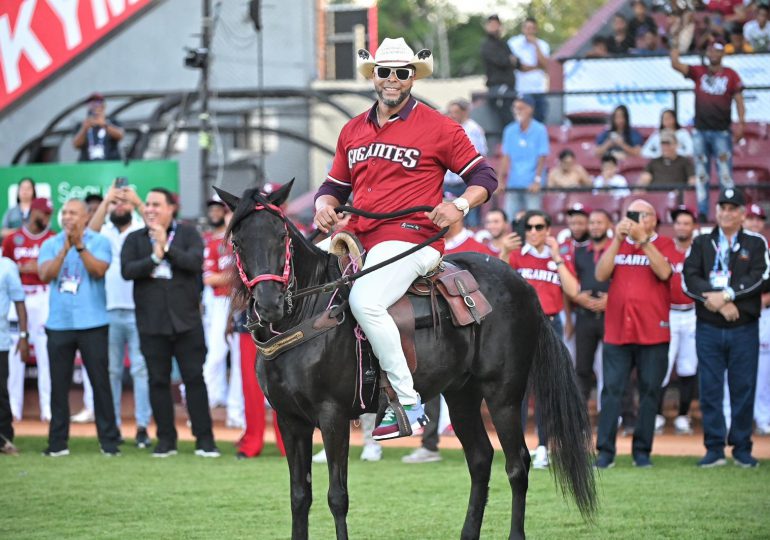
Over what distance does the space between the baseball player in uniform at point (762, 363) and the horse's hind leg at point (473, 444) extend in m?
5.82

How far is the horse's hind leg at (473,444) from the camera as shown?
22.7ft

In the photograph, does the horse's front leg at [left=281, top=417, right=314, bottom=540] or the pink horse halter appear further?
the horse's front leg at [left=281, top=417, right=314, bottom=540]

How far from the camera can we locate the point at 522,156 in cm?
1562

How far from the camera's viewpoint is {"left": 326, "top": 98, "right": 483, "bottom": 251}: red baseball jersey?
6590 mm

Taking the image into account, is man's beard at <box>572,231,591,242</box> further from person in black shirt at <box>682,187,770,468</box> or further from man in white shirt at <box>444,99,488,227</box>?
man in white shirt at <box>444,99,488,227</box>

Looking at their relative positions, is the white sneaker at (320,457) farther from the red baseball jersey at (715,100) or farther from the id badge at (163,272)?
the red baseball jersey at (715,100)

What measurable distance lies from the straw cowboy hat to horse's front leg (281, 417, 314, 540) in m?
2.14

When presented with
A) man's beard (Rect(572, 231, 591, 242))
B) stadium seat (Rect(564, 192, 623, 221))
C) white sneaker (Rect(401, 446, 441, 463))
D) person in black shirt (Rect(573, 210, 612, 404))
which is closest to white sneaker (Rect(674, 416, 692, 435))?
person in black shirt (Rect(573, 210, 612, 404))

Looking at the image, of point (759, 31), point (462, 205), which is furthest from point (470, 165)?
point (759, 31)

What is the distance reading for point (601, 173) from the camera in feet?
54.9

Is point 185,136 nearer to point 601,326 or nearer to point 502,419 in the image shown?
point 601,326

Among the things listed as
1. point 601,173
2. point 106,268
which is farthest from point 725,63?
point 106,268

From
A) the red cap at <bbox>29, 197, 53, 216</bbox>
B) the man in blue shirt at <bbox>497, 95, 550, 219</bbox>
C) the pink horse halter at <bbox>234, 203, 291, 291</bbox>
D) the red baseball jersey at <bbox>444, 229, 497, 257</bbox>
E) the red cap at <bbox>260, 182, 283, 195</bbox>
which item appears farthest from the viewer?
the man in blue shirt at <bbox>497, 95, 550, 219</bbox>

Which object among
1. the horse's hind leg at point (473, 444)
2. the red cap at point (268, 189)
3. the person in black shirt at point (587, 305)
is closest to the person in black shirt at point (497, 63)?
the person in black shirt at point (587, 305)
